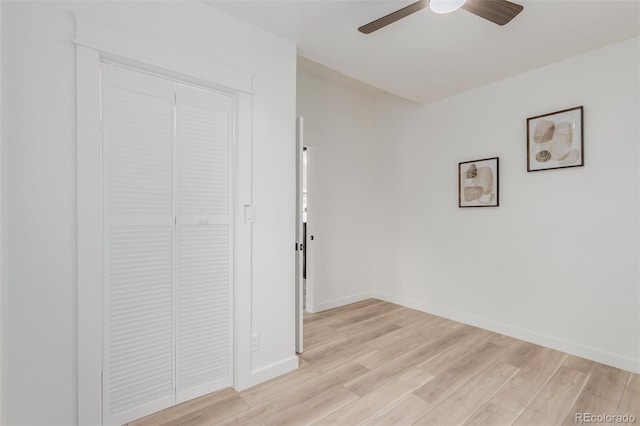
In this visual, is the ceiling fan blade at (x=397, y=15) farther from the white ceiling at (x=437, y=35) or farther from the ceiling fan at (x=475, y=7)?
the white ceiling at (x=437, y=35)

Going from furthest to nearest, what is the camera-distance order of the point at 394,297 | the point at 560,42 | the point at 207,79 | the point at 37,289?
the point at 394,297
the point at 560,42
the point at 207,79
the point at 37,289

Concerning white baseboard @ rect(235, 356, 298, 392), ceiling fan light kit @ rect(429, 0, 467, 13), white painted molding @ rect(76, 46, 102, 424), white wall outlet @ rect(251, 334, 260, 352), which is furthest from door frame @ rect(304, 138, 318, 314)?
white painted molding @ rect(76, 46, 102, 424)

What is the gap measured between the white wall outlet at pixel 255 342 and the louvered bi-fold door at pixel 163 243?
0.17m

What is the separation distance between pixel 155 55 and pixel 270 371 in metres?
2.29

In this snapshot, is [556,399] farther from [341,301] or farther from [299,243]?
[341,301]

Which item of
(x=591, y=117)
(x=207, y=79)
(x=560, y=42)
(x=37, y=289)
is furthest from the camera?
(x=591, y=117)

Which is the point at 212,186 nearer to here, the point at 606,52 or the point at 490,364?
the point at 490,364

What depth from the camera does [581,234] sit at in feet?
8.89

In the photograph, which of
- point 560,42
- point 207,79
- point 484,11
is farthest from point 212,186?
point 560,42

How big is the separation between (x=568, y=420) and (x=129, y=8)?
3589mm

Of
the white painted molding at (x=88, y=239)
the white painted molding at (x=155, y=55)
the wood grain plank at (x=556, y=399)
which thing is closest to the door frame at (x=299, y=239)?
the white painted molding at (x=155, y=55)

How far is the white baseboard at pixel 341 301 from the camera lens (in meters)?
3.92

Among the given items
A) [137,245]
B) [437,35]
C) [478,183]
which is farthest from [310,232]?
[437,35]

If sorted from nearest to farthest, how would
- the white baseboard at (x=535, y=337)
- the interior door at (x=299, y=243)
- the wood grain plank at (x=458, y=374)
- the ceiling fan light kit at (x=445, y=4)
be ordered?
the ceiling fan light kit at (x=445, y=4) < the wood grain plank at (x=458, y=374) < the white baseboard at (x=535, y=337) < the interior door at (x=299, y=243)
